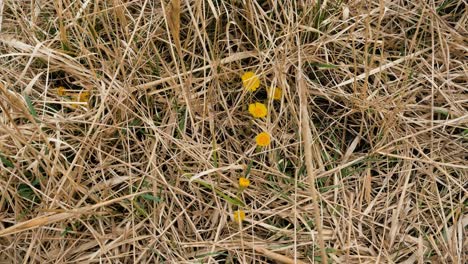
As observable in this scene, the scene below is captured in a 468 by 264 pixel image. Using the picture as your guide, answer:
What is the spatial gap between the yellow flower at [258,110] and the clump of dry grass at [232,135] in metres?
0.01

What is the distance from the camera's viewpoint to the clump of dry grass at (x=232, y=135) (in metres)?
1.13

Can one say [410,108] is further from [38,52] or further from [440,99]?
[38,52]

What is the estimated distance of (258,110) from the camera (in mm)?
1239

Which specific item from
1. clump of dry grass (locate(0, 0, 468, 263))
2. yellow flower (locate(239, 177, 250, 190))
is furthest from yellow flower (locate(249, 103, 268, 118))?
yellow flower (locate(239, 177, 250, 190))

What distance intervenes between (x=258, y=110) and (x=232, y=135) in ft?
0.28

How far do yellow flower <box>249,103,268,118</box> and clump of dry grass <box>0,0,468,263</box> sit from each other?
0.01m

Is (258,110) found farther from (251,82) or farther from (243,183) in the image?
(243,183)

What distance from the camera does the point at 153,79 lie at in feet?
4.26

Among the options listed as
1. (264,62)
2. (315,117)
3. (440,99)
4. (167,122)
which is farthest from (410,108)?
(167,122)

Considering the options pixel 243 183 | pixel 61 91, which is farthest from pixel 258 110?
pixel 61 91

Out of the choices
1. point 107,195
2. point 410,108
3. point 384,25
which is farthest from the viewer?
point 384,25

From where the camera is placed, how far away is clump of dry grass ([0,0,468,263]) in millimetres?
1130

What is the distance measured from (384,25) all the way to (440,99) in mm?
244

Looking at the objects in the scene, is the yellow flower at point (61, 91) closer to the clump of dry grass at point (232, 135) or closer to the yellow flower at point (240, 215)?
the clump of dry grass at point (232, 135)
